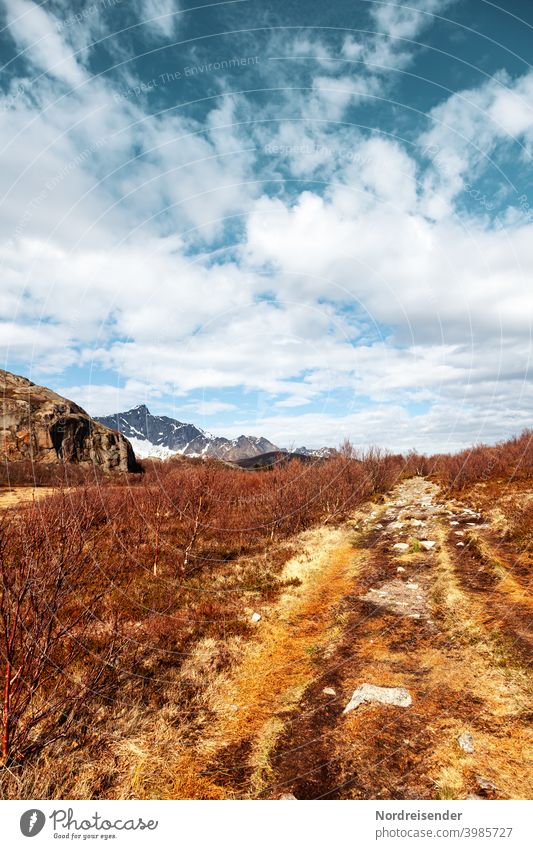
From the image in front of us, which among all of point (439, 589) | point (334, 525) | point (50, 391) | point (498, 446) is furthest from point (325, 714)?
point (50, 391)

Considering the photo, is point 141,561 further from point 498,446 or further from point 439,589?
point 498,446

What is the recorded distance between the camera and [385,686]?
21.5 feet

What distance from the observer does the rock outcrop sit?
3931 centimetres

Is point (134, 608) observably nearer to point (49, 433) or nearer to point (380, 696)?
point (380, 696)

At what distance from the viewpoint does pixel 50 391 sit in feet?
173

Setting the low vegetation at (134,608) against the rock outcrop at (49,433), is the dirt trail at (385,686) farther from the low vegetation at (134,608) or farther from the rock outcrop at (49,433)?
the rock outcrop at (49,433)

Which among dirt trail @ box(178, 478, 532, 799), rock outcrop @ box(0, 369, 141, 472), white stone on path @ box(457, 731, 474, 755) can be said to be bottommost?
dirt trail @ box(178, 478, 532, 799)

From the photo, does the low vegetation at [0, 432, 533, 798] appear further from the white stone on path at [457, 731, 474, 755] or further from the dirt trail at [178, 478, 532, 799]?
the white stone on path at [457, 731, 474, 755]

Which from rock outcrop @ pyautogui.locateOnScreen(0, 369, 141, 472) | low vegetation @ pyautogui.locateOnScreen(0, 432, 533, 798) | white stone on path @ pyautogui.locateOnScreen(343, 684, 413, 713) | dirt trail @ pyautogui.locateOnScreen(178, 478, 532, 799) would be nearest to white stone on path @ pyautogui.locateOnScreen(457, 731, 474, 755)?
dirt trail @ pyautogui.locateOnScreen(178, 478, 532, 799)

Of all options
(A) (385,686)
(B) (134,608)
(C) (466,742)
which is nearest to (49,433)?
(B) (134,608)

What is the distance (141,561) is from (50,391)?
47.3m

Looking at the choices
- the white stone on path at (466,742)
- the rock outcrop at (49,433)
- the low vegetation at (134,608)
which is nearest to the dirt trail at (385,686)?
the white stone on path at (466,742)

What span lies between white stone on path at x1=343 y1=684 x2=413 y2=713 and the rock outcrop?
3493 centimetres

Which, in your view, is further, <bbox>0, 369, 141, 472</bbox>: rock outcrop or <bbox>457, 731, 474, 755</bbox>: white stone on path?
<bbox>0, 369, 141, 472</bbox>: rock outcrop
